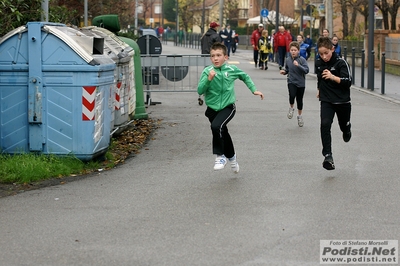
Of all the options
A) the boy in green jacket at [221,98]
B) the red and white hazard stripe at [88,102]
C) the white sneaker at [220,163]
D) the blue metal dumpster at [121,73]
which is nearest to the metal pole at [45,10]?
the blue metal dumpster at [121,73]

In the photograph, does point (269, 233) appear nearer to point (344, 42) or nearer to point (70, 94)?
point (70, 94)

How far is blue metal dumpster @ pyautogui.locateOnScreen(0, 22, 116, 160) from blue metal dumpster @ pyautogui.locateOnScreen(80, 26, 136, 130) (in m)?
1.89

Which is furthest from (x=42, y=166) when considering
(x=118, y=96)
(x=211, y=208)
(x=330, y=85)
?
(x=330, y=85)

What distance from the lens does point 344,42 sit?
142 feet

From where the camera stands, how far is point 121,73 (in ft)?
42.0

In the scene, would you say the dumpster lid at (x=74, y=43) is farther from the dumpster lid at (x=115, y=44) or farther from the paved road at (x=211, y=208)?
the dumpster lid at (x=115, y=44)

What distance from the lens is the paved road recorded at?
249 inches

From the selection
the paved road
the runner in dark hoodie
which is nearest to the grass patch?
the paved road

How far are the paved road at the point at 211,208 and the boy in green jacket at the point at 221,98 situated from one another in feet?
0.84

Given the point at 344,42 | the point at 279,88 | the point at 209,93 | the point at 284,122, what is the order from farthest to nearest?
the point at 344,42, the point at 279,88, the point at 284,122, the point at 209,93

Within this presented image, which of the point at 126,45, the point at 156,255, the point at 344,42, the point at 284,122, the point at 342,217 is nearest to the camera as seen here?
the point at 156,255

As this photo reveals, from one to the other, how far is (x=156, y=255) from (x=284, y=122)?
31.3 feet

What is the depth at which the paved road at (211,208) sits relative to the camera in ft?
20.8

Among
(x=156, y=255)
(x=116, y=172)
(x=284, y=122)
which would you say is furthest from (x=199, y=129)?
(x=156, y=255)
